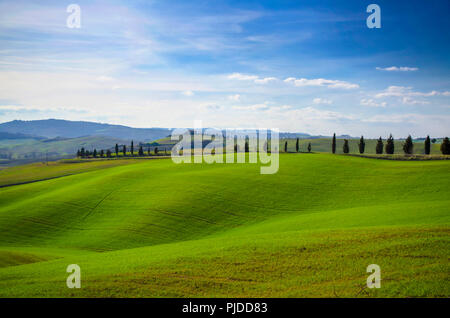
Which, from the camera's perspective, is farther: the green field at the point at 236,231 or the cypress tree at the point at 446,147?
the cypress tree at the point at 446,147

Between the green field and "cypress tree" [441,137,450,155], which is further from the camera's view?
"cypress tree" [441,137,450,155]

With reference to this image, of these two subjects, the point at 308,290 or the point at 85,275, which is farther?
the point at 85,275

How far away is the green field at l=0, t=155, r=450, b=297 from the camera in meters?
14.5

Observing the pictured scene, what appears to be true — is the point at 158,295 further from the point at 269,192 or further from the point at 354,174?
the point at 354,174

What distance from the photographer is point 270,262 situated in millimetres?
16953

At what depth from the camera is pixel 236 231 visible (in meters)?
35.8

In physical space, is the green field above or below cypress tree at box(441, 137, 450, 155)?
below

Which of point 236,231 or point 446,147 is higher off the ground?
point 446,147

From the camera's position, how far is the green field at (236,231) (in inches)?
571

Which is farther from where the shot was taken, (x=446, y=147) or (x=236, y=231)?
(x=446, y=147)

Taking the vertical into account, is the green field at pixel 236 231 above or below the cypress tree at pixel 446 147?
below
